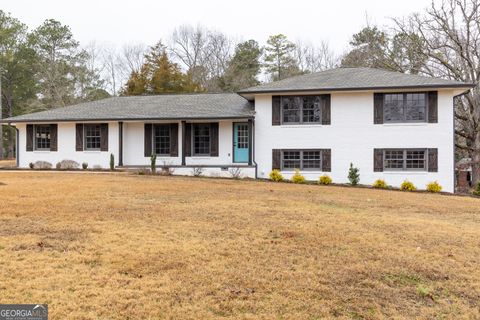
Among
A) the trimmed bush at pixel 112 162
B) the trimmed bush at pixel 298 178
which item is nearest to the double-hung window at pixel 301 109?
the trimmed bush at pixel 298 178

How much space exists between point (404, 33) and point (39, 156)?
2587 cm

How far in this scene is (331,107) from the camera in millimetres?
20031

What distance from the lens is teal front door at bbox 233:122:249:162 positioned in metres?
21.5

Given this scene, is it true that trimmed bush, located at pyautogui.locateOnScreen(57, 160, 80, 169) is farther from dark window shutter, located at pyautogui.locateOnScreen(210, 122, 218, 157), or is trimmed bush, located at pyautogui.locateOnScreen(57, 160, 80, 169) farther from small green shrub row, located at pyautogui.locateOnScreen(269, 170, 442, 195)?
small green shrub row, located at pyautogui.locateOnScreen(269, 170, 442, 195)

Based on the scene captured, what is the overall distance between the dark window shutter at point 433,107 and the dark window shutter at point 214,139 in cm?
1052

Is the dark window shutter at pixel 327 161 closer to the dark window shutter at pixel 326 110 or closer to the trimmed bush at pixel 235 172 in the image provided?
the dark window shutter at pixel 326 110

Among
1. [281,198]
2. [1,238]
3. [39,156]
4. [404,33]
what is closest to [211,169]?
[281,198]

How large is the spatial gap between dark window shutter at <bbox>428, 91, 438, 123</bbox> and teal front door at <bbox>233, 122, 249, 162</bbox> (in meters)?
8.87

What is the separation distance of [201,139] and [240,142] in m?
2.21

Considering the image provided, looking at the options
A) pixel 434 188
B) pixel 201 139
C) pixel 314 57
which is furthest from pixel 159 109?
pixel 314 57

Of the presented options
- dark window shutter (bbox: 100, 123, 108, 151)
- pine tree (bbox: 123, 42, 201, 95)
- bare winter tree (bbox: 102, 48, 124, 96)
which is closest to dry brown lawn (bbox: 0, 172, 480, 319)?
dark window shutter (bbox: 100, 123, 108, 151)

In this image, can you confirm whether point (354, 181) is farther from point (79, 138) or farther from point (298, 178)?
point (79, 138)

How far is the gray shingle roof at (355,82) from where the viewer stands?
18.7 metres

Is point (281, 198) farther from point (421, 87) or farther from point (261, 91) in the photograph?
point (421, 87)
